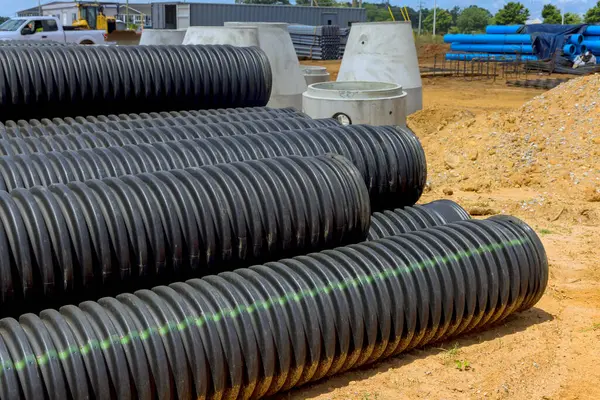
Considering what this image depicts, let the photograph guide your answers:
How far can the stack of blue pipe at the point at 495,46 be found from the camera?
30.9 metres

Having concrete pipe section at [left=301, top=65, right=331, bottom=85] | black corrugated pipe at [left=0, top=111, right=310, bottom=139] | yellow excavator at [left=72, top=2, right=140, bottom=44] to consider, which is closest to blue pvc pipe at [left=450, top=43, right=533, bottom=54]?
yellow excavator at [left=72, top=2, right=140, bottom=44]

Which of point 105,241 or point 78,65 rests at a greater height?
point 78,65

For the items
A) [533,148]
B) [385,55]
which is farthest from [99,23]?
[533,148]

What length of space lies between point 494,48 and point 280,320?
29.9m

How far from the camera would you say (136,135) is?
790cm

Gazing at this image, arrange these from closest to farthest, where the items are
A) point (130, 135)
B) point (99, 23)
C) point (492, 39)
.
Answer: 1. point (130, 135)
2. point (492, 39)
3. point (99, 23)

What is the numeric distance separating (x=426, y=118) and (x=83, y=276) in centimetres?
1149

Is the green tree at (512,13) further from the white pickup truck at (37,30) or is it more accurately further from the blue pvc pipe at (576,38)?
the white pickup truck at (37,30)

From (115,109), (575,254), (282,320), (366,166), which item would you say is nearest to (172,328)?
(282,320)

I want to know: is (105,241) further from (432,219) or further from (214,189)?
(432,219)

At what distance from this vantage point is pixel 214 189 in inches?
216

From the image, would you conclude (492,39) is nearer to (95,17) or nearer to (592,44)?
(592,44)

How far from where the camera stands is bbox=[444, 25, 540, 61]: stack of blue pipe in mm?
30922

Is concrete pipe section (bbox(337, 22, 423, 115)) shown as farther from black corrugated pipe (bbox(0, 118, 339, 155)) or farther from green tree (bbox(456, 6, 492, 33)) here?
green tree (bbox(456, 6, 492, 33))
